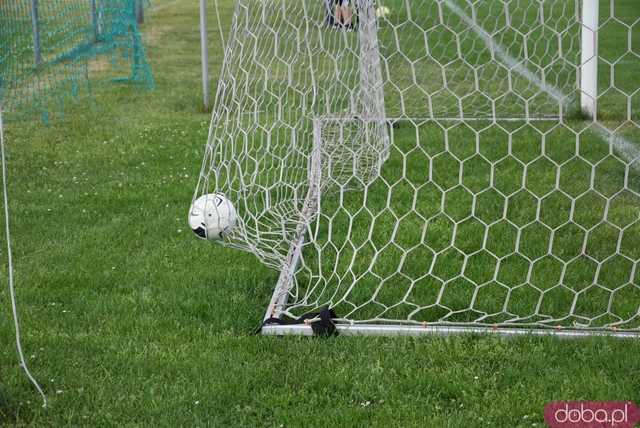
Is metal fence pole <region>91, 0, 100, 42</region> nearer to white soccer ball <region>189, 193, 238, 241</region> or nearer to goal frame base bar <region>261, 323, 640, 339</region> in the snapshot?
white soccer ball <region>189, 193, 238, 241</region>

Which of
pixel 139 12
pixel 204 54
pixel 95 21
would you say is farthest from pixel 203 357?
pixel 139 12

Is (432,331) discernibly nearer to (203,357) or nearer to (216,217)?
(203,357)

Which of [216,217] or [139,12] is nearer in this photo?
[216,217]

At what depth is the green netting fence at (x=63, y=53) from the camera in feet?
32.1

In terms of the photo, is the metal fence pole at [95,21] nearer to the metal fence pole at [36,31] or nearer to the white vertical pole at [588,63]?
the metal fence pole at [36,31]

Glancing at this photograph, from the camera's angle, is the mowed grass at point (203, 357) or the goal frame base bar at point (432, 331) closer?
the mowed grass at point (203, 357)

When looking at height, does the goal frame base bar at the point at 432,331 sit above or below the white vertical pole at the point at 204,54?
above

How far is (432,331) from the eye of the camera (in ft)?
12.3

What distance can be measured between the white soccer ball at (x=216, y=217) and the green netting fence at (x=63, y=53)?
475 centimetres

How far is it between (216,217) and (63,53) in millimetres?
8603

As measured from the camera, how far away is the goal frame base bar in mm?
3709

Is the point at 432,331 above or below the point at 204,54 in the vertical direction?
above

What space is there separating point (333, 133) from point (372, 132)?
280 millimetres

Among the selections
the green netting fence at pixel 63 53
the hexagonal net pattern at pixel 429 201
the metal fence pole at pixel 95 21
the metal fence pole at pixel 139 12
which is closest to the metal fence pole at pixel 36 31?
the green netting fence at pixel 63 53
